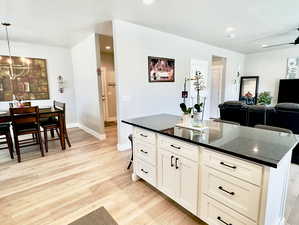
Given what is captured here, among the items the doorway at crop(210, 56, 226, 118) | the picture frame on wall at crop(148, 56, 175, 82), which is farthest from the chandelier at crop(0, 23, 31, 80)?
the doorway at crop(210, 56, 226, 118)

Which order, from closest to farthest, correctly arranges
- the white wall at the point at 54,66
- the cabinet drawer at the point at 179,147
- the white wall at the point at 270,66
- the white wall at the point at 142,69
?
the cabinet drawer at the point at 179,147
the white wall at the point at 142,69
the white wall at the point at 54,66
the white wall at the point at 270,66

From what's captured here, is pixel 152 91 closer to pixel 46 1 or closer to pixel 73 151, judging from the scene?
pixel 73 151

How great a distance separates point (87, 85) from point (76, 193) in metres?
3.15

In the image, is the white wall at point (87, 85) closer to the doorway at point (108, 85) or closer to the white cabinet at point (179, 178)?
the doorway at point (108, 85)

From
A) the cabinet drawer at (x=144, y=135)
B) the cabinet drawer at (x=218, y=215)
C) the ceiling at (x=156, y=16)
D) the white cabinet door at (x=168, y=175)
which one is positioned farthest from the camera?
the ceiling at (x=156, y=16)

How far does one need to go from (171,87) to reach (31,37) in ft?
12.5

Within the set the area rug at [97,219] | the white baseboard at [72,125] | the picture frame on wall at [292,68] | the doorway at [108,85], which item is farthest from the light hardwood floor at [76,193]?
the picture frame on wall at [292,68]

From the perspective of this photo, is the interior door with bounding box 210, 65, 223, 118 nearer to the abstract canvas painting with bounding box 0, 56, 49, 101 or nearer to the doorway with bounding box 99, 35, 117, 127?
→ the doorway with bounding box 99, 35, 117, 127

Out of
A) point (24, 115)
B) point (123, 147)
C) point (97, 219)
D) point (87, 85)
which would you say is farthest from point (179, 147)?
point (87, 85)

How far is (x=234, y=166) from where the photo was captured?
49.6 inches

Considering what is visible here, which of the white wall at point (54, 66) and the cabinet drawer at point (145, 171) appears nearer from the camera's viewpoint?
the cabinet drawer at point (145, 171)

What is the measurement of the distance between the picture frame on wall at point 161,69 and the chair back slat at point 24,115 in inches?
96.6

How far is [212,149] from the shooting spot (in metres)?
1.39

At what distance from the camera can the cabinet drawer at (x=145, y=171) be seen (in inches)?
82.1
